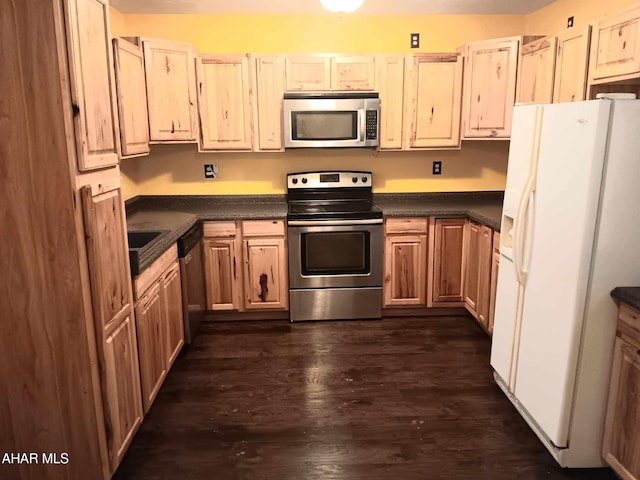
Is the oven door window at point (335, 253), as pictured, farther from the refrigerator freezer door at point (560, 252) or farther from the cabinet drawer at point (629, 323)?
the cabinet drawer at point (629, 323)

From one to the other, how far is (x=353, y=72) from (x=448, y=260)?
1.68 meters

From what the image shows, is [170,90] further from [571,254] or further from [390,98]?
[571,254]

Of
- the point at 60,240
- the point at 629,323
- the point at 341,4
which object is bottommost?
the point at 629,323

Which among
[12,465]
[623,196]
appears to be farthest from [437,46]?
[12,465]

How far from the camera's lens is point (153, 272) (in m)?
2.61

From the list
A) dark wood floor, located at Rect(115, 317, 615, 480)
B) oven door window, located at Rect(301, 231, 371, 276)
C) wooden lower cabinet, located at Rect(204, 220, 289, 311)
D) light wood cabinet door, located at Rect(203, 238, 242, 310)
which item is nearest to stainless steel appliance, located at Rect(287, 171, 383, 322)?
oven door window, located at Rect(301, 231, 371, 276)

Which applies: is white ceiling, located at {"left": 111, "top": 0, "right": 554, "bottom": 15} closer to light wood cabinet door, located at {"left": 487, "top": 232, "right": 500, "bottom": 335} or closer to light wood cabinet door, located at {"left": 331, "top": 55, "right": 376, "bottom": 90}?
light wood cabinet door, located at {"left": 331, "top": 55, "right": 376, "bottom": 90}

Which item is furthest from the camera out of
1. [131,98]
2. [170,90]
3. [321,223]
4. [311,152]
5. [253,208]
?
[311,152]

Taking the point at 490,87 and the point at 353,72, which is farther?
the point at 353,72

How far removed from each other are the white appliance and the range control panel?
1.81 metres

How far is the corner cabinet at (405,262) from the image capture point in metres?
3.80

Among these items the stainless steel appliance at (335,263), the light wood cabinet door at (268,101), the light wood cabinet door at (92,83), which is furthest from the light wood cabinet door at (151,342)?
the light wood cabinet door at (268,101)

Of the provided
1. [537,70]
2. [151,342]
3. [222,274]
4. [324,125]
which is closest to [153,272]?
[151,342]

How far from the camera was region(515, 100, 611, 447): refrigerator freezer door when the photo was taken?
1.92 metres
